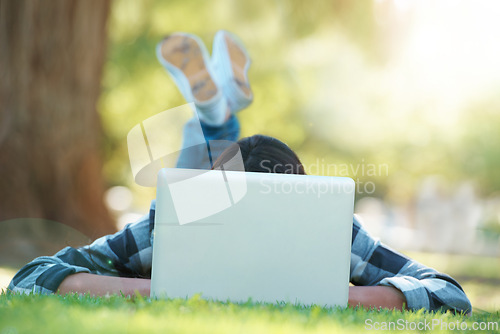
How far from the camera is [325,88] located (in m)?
18.4

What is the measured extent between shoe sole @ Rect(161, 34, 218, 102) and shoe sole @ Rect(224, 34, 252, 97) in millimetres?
576

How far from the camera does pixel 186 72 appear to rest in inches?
170

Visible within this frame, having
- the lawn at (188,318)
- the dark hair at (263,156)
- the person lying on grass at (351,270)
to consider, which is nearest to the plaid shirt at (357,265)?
the person lying on grass at (351,270)

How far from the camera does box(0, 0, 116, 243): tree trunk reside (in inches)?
265

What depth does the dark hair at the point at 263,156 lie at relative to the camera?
2.63 metres

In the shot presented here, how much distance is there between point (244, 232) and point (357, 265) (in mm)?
1022

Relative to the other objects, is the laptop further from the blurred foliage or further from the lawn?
the blurred foliage

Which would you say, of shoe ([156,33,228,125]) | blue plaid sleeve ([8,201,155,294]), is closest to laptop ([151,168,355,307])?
blue plaid sleeve ([8,201,155,294])

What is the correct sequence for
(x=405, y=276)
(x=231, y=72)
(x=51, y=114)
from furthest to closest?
(x=51, y=114)
(x=231, y=72)
(x=405, y=276)

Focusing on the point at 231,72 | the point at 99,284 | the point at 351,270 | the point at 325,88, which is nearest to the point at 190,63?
the point at 231,72

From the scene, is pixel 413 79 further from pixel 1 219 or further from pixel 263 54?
pixel 1 219

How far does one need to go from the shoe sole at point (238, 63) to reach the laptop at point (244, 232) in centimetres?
321

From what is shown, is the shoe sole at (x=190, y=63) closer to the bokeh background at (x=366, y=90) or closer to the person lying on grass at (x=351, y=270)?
the person lying on grass at (x=351, y=270)

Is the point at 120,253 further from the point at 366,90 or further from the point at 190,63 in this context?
the point at 366,90
